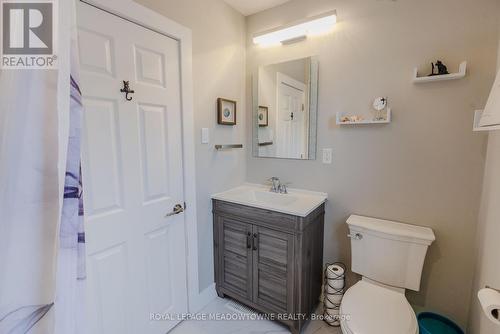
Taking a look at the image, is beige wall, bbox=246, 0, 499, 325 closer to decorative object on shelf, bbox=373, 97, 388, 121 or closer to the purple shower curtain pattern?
decorative object on shelf, bbox=373, 97, 388, 121

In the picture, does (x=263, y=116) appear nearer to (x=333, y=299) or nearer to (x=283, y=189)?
(x=283, y=189)

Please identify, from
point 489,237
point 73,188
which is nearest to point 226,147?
point 73,188

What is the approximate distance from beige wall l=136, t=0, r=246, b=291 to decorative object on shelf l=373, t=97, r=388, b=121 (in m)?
1.10

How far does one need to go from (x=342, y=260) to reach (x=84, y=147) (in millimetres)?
1860

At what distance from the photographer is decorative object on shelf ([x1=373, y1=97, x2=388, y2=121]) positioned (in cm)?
160

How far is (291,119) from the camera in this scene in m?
2.03

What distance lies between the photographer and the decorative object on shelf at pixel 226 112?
190 cm

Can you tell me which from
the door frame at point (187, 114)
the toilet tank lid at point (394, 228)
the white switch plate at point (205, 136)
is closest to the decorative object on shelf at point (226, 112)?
the white switch plate at point (205, 136)

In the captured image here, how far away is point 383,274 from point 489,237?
582 millimetres

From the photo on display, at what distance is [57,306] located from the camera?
62cm

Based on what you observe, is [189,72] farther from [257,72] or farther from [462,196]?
[462,196]

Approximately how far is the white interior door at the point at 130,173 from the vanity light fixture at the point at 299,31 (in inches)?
31.1

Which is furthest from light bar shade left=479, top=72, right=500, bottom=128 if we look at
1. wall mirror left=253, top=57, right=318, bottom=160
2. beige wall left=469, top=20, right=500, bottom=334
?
wall mirror left=253, top=57, right=318, bottom=160

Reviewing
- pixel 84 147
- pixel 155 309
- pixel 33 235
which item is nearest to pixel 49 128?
pixel 33 235
